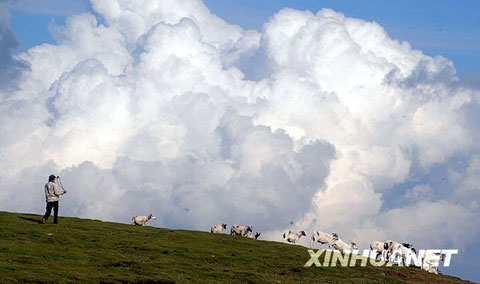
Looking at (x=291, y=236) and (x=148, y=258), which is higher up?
(x=291, y=236)

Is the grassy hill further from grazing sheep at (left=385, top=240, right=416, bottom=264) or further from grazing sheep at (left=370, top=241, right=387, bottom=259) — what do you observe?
grazing sheep at (left=370, top=241, right=387, bottom=259)

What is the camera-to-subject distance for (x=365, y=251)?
6650 cm

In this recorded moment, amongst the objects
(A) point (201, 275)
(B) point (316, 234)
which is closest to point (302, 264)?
(A) point (201, 275)

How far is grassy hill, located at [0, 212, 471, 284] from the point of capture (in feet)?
148

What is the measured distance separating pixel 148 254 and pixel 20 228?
10.9 metres

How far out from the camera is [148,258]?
175 feet

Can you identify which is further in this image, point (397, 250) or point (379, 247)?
point (379, 247)

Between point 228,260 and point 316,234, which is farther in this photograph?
point 316,234

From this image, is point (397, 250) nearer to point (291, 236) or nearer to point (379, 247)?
point (379, 247)

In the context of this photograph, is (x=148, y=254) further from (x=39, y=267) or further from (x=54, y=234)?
(x=39, y=267)

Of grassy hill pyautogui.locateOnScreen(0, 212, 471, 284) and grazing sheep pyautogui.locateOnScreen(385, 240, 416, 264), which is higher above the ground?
grazing sheep pyautogui.locateOnScreen(385, 240, 416, 264)
